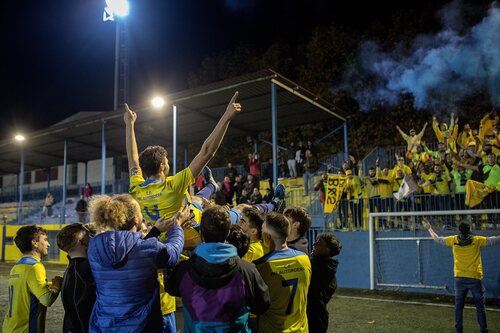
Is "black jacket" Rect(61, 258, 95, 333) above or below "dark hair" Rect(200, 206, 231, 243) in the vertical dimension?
below

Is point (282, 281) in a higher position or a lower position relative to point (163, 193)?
lower

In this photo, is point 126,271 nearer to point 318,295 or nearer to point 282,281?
point 282,281

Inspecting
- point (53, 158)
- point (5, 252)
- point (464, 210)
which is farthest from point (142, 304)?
point (53, 158)

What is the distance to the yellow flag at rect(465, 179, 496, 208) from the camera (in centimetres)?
1120

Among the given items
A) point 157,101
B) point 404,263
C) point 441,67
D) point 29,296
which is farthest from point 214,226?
point 441,67

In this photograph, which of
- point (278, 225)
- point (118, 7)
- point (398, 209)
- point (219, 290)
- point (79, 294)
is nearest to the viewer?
point (219, 290)

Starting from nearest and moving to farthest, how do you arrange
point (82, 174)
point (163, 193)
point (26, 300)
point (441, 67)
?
point (163, 193), point (26, 300), point (441, 67), point (82, 174)

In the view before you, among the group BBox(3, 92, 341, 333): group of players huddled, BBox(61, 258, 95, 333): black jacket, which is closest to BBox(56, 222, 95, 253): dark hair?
BBox(3, 92, 341, 333): group of players huddled

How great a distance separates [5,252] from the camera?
23.6 m

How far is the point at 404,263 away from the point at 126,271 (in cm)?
1037

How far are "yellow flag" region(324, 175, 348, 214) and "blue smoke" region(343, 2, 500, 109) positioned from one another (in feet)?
30.1

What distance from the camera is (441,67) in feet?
64.7

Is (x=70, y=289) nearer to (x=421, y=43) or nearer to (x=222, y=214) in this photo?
(x=222, y=214)

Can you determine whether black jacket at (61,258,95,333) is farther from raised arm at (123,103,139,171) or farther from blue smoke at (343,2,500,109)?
blue smoke at (343,2,500,109)
